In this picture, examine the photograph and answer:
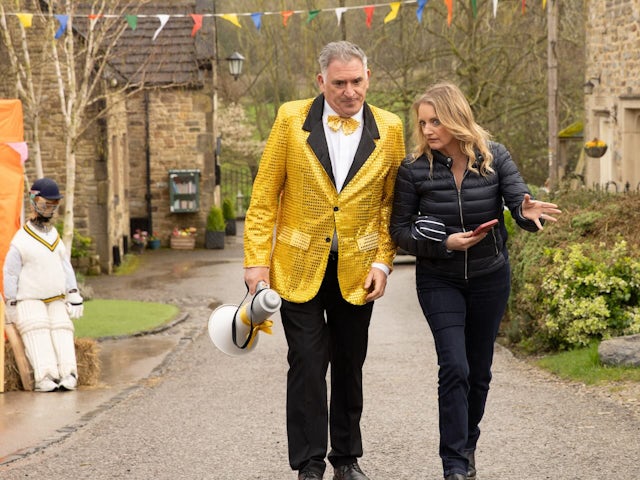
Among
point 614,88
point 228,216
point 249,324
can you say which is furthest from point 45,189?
point 228,216

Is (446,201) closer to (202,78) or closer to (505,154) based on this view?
(505,154)

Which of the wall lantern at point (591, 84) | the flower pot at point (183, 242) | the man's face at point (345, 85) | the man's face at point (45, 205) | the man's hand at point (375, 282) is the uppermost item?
the wall lantern at point (591, 84)

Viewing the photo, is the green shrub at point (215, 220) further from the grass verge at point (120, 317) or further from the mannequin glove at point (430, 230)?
the mannequin glove at point (430, 230)

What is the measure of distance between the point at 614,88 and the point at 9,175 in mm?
11829

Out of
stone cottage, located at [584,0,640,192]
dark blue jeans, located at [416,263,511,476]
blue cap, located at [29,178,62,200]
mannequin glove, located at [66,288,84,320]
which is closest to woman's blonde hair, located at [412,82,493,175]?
dark blue jeans, located at [416,263,511,476]

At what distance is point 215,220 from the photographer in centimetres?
2705

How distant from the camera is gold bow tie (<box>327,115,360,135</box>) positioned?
5211 millimetres

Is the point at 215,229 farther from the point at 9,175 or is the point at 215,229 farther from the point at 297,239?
the point at 297,239

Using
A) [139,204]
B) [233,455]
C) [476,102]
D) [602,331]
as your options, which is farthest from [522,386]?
[139,204]

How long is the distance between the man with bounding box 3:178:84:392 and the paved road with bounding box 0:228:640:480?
344mm

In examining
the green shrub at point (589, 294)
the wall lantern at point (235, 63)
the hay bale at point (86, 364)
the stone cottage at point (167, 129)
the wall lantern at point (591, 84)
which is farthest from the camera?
the wall lantern at point (235, 63)

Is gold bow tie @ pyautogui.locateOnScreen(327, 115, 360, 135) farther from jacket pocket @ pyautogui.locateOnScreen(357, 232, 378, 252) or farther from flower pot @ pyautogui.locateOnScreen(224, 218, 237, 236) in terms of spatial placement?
flower pot @ pyautogui.locateOnScreen(224, 218, 237, 236)

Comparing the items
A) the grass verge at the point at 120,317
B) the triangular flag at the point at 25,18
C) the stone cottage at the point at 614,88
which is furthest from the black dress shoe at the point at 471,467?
the stone cottage at the point at 614,88

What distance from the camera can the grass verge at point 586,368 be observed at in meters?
8.37
